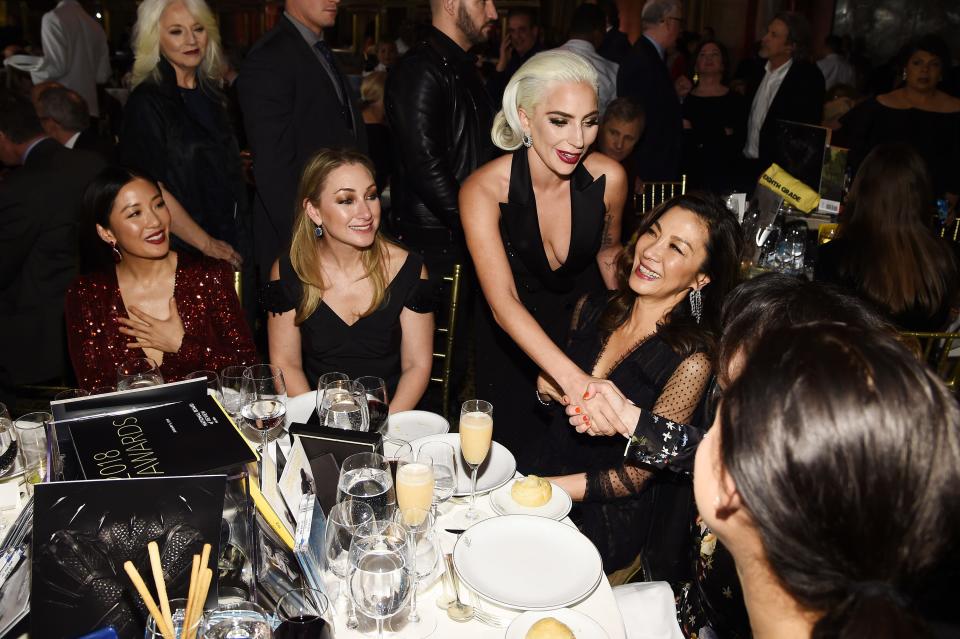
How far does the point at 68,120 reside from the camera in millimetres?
4367

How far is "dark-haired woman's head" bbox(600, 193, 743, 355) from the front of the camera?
7.21 feet

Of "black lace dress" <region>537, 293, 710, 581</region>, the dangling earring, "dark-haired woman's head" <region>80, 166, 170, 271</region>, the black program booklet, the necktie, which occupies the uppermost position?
the necktie

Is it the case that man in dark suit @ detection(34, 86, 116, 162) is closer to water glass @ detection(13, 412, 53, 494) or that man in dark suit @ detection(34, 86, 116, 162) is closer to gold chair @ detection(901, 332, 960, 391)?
water glass @ detection(13, 412, 53, 494)

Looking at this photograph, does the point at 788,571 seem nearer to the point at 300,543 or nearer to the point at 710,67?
the point at 300,543

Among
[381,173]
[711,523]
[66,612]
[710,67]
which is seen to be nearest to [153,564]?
[66,612]

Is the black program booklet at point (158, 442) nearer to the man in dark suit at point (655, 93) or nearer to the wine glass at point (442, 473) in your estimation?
the wine glass at point (442, 473)

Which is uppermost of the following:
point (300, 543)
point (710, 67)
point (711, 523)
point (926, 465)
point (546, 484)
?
point (710, 67)

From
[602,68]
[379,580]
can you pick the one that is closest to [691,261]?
[379,580]

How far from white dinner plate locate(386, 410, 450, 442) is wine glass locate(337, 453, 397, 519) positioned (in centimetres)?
49

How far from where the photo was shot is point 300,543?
3.98 feet

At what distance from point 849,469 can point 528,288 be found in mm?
2156

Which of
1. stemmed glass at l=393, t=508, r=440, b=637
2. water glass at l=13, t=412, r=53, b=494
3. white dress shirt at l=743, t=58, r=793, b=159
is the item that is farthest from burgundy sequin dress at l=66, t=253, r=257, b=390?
white dress shirt at l=743, t=58, r=793, b=159

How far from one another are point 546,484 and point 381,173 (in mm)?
3886

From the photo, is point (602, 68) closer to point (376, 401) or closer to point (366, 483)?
point (376, 401)
